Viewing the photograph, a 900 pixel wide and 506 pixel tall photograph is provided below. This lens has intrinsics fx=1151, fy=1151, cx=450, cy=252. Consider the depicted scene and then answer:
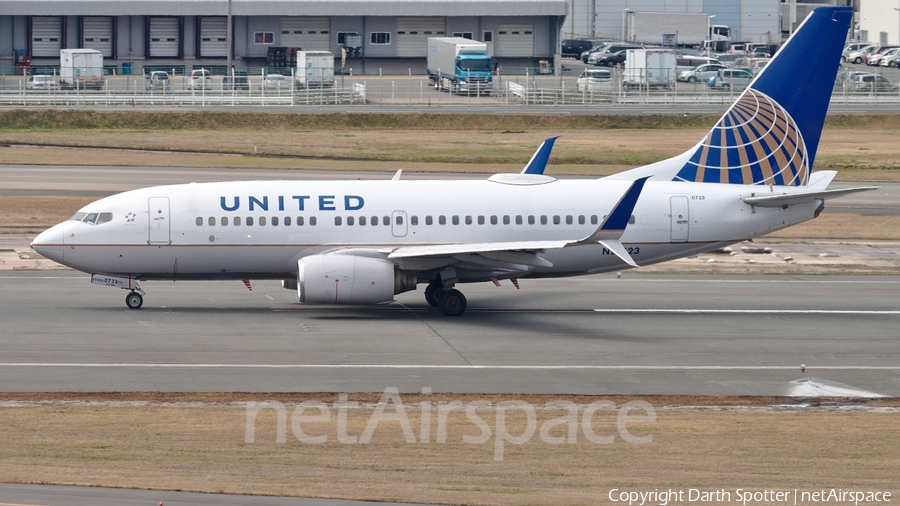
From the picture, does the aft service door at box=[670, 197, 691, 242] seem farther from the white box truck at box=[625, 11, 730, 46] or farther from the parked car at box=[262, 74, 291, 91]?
the white box truck at box=[625, 11, 730, 46]

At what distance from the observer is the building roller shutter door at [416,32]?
438 feet

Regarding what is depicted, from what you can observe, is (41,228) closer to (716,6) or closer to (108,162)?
(108,162)

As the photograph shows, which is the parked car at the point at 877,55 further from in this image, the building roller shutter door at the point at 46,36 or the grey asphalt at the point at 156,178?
the building roller shutter door at the point at 46,36

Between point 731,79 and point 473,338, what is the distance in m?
83.8

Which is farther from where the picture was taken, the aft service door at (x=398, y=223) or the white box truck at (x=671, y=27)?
the white box truck at (x=671, y=27)

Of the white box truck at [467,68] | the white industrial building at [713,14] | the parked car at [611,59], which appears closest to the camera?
the white box truck at [467,68]

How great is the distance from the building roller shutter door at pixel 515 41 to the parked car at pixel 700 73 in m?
23.2

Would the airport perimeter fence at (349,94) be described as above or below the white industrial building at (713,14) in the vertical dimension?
below

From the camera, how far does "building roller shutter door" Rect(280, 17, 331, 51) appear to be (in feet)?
433

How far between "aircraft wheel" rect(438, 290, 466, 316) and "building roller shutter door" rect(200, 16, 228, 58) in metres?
103

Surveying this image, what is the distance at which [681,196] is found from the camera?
3522 cm

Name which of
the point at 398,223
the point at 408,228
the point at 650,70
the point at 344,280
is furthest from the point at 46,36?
the point at 344,280

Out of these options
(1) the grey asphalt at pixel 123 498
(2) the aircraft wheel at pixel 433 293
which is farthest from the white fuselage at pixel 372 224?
(1) the grey asphalt at pixel 123 498

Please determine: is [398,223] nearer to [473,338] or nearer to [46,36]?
[473,338]
